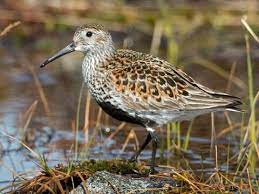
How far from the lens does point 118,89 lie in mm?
7035

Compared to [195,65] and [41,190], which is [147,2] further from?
[41,190]

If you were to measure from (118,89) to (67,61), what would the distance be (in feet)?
17.5

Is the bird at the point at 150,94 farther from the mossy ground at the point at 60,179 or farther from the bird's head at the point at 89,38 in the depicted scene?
the mossy ground at the point at 60,179

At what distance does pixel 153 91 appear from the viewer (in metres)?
7.05

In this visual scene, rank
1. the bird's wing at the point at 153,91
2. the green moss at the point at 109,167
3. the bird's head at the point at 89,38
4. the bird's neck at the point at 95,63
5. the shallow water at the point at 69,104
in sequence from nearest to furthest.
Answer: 1. the green moss at the point at 109,167
2. the bird's wing at the point at 153,91
3. the bird's neck at the point at 95,63
4. the bird's head at the point at 89,38
5. the shallow water at the point at 69,104

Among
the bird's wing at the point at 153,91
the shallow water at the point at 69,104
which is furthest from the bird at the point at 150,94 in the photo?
the shallow water at the point at 69,104

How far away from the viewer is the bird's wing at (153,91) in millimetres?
7023

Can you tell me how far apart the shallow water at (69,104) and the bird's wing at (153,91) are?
576 millimetres

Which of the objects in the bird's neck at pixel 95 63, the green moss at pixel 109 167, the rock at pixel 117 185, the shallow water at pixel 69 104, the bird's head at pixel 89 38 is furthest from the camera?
the shallow water at pixel 69 104

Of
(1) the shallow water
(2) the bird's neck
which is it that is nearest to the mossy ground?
(1) the shallow water

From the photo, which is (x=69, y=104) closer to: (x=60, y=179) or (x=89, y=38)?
(x=89, y=38)

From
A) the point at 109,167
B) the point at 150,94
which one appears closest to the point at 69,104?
the point at 150,94

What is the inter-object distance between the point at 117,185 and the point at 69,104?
3.95 metres

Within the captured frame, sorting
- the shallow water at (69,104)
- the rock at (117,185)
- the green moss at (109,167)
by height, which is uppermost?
the shallow water at (69,104)
